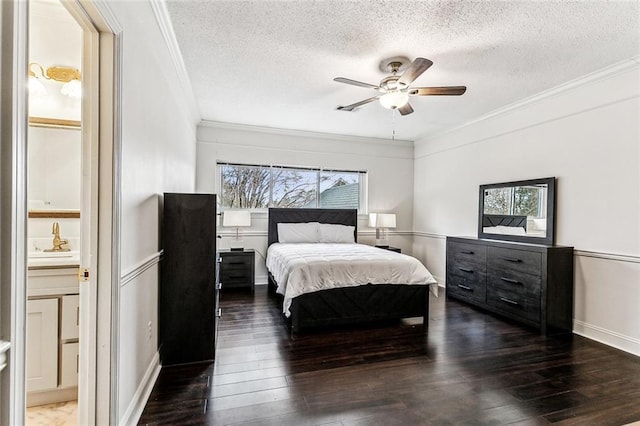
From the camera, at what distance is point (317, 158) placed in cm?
562

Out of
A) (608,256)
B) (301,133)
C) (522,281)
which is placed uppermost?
(301,133)

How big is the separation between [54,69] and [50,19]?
Answer: 0.33 metres

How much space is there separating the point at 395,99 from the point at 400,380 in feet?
7.98

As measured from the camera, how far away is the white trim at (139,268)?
167 cm

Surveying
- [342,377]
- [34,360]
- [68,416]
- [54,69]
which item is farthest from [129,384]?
[54,69]

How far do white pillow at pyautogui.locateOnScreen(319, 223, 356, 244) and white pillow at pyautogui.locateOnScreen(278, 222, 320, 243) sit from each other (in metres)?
0.10

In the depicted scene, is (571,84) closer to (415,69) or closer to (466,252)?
(415,69)

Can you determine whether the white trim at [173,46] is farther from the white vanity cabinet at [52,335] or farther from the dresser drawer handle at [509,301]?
the dresser drawer handle at [509,301]

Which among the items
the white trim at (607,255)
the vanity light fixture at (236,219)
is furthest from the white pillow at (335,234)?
the white trim at (607,255)

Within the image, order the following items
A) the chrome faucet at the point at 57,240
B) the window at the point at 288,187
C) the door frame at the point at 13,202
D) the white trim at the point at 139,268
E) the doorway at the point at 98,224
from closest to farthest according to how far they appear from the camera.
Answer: the door frame at the point at 13,202 < the doorway at the point at 98,224 < the white trim at the point at 139,268 < the chrome faucet at the point at 57,240 < the window at the point at 288,187

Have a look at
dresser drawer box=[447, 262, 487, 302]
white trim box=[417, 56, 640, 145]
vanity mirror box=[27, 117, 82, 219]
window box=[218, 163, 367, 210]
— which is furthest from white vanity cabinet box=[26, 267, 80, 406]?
white trim box=[417, 56, 640, 145]

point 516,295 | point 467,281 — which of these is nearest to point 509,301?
point 516,295

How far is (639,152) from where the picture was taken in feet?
9.25

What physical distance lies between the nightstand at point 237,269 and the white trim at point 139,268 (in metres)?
2.29
